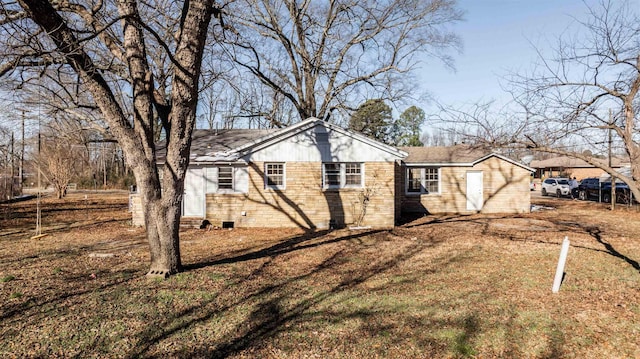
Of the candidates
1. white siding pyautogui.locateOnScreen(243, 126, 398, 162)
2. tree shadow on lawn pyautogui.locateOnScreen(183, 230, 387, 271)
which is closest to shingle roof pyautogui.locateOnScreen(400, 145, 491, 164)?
white siding pyautogui.locateOnScreen(243, 126, 398, 162)

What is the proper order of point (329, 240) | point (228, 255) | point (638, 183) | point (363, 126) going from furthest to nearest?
point (363, 126) → point (329, 240) → point (228, 255) → point (638, 183)

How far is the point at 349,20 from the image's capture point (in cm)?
2186

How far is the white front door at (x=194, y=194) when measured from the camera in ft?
49.3

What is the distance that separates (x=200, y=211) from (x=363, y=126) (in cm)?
2372

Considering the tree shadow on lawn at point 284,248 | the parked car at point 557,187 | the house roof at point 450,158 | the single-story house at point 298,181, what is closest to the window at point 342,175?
the single-story house at point 298,181

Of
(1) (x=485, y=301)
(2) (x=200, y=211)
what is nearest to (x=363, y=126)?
(2) (x=200, y=211)

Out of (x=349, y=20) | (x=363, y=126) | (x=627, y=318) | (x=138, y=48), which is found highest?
(x=349, y=20)

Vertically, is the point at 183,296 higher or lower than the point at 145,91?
lower

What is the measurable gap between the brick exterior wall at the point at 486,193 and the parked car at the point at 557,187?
15.9 m

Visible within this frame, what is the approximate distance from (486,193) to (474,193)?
631 mm

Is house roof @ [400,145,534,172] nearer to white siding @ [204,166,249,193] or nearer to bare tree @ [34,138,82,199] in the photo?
white siding @ [204,166,249,193]

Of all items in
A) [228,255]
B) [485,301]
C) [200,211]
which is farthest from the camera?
[200,211]

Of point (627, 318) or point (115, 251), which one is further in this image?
point (115, 251)

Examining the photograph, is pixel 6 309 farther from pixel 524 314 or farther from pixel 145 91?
pixel 524 314
